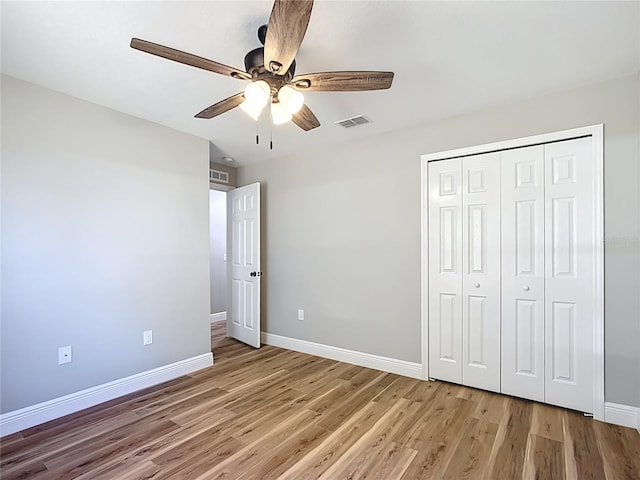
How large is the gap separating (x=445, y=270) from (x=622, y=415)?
1.51 m

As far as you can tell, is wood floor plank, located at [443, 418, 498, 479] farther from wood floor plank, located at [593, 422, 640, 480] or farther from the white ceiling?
the white ceiling

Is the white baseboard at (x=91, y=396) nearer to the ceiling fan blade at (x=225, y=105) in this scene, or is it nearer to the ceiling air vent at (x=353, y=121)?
the ceiling fan blade at (x=225, y=105)

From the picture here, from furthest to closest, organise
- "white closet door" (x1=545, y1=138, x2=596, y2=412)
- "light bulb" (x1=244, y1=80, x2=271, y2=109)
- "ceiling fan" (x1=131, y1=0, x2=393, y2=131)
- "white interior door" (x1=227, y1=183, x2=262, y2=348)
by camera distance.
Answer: "white interior door" (x1=227, y1=183, x2=262, y2=348)
"white closet door" (x1=545, y1=138, x2=596, y2=412)
"light bulb" (x1=244, y1=80, x2=271, y2=109)
"ceiling fan" (x1=131, y1=0, x2=393, y2=131)

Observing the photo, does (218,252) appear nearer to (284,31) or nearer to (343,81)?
(343,81)

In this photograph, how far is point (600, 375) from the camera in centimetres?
229

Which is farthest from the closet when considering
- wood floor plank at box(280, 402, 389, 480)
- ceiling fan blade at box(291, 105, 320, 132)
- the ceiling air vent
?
ceiling fan blade at box(291, 105, 320, 132)

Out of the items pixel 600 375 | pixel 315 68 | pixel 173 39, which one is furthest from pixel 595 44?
pixel 173 39

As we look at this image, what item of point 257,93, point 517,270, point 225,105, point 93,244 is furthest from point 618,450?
point 93,244

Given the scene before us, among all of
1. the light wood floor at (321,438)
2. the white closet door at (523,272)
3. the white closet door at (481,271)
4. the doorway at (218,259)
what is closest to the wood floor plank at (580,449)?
the light wood floor at (321,438)

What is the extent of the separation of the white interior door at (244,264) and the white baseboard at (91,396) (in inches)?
31.9

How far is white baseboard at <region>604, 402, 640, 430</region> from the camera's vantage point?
2184mm

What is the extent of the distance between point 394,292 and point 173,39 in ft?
8.82

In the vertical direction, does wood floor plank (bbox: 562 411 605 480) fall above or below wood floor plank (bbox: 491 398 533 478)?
above

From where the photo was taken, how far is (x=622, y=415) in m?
2.22
